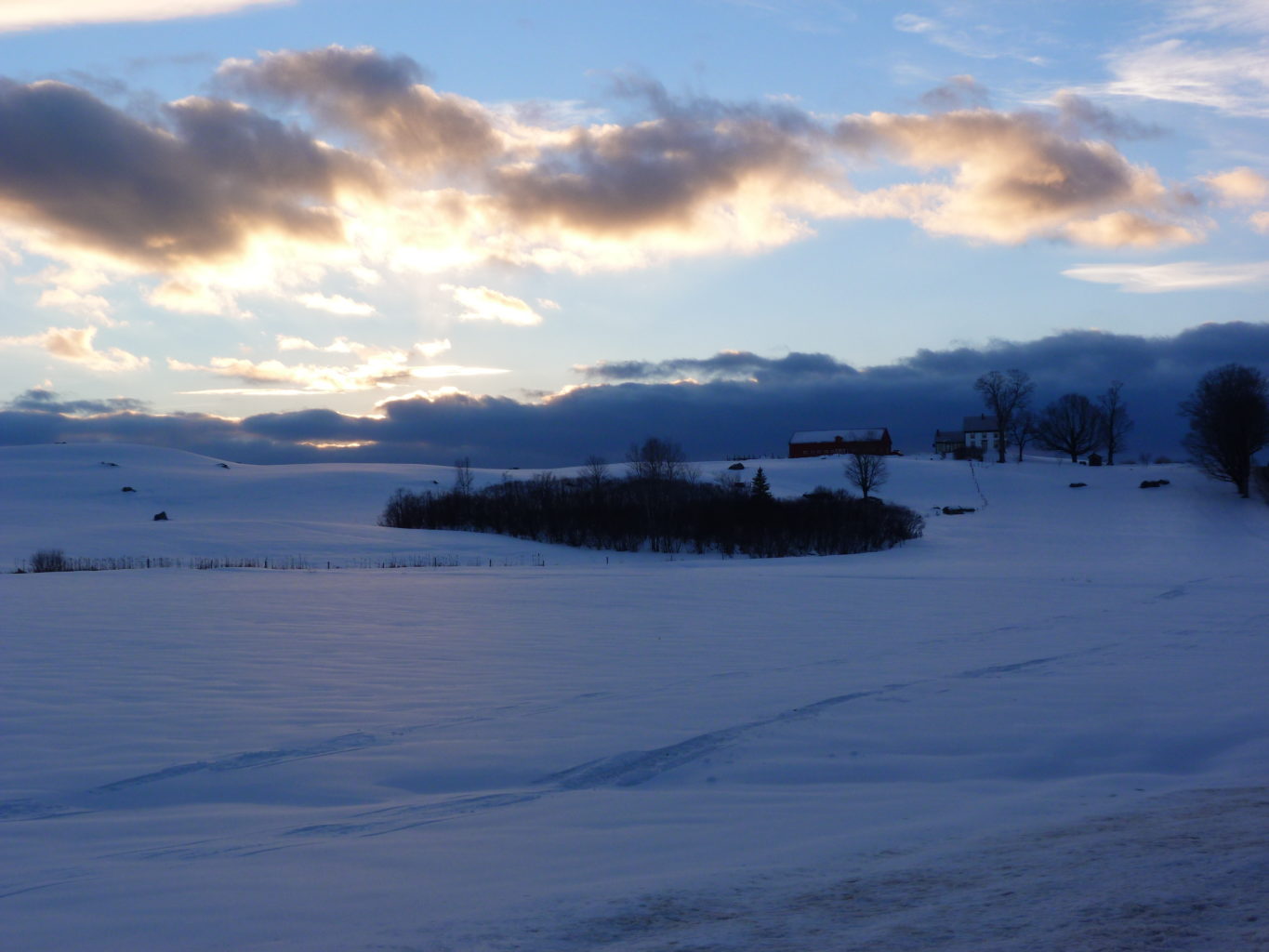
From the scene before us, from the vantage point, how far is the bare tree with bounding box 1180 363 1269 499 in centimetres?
6128

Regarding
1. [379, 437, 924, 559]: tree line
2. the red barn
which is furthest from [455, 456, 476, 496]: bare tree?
the red barn

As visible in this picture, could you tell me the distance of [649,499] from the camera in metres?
55.3

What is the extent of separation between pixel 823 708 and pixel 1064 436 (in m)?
99.5

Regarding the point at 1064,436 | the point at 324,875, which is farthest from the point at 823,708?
the point at 1064,436

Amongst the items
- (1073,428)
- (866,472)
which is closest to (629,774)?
(866,472)

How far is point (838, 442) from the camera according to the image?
363 feet

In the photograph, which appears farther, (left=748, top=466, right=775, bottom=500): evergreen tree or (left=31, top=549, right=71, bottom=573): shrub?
(left=748, top=466, right=775, bottom=500): evergreen tree

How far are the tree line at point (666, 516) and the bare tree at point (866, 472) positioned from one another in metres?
4.89

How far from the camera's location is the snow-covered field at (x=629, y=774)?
4078 mm

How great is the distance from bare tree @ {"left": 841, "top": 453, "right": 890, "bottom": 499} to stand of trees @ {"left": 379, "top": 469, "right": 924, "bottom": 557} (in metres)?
7.19

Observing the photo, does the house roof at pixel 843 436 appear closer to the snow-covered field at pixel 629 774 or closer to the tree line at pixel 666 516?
the tree line at pixel 666 516

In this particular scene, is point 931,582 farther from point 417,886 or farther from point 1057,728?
point 417,886

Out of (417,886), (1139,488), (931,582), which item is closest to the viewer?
(417,886)

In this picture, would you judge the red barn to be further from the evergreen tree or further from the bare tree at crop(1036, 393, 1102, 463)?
the evergreen tree
